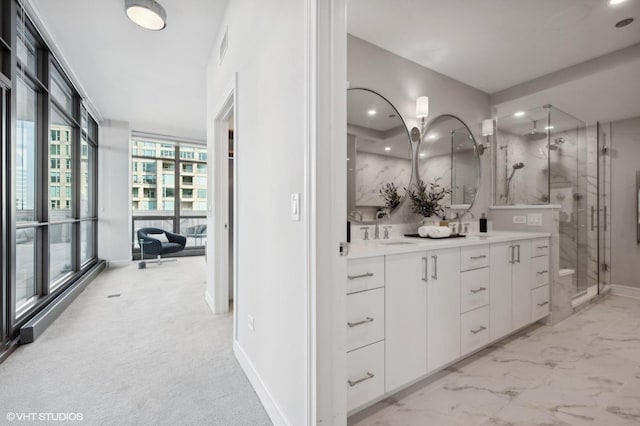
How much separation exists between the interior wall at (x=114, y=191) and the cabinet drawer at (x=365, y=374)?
19.1ft

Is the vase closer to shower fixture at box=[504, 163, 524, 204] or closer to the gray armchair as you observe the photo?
shower fixture at box=[504, 163, 524, 204]

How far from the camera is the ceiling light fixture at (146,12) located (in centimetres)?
224

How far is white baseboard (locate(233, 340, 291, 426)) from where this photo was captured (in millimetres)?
1358

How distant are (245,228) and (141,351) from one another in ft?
4.29

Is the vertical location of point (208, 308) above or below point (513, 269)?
below

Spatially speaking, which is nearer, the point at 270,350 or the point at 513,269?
the point at 270,350

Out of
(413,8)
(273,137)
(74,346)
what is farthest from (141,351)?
(413,8)

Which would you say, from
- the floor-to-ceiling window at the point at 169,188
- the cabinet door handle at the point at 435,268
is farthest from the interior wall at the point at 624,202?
the floor-to-ceiling window at the point at 169,188

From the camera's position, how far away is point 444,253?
1793 mm

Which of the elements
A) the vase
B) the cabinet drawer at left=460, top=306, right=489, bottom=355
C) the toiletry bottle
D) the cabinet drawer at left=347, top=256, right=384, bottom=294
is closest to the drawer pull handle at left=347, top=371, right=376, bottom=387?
the cabinet drawer at left=347, top=256, right=384, bottom=294

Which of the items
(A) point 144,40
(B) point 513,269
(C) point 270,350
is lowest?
(C) point 270,350

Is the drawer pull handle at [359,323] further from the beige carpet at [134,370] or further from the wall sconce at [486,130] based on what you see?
the wall sconce at [486,130]

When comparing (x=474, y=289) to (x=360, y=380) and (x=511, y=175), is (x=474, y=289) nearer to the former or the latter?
(x=360, y=380)

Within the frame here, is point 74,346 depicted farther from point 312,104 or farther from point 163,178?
point 163,178
